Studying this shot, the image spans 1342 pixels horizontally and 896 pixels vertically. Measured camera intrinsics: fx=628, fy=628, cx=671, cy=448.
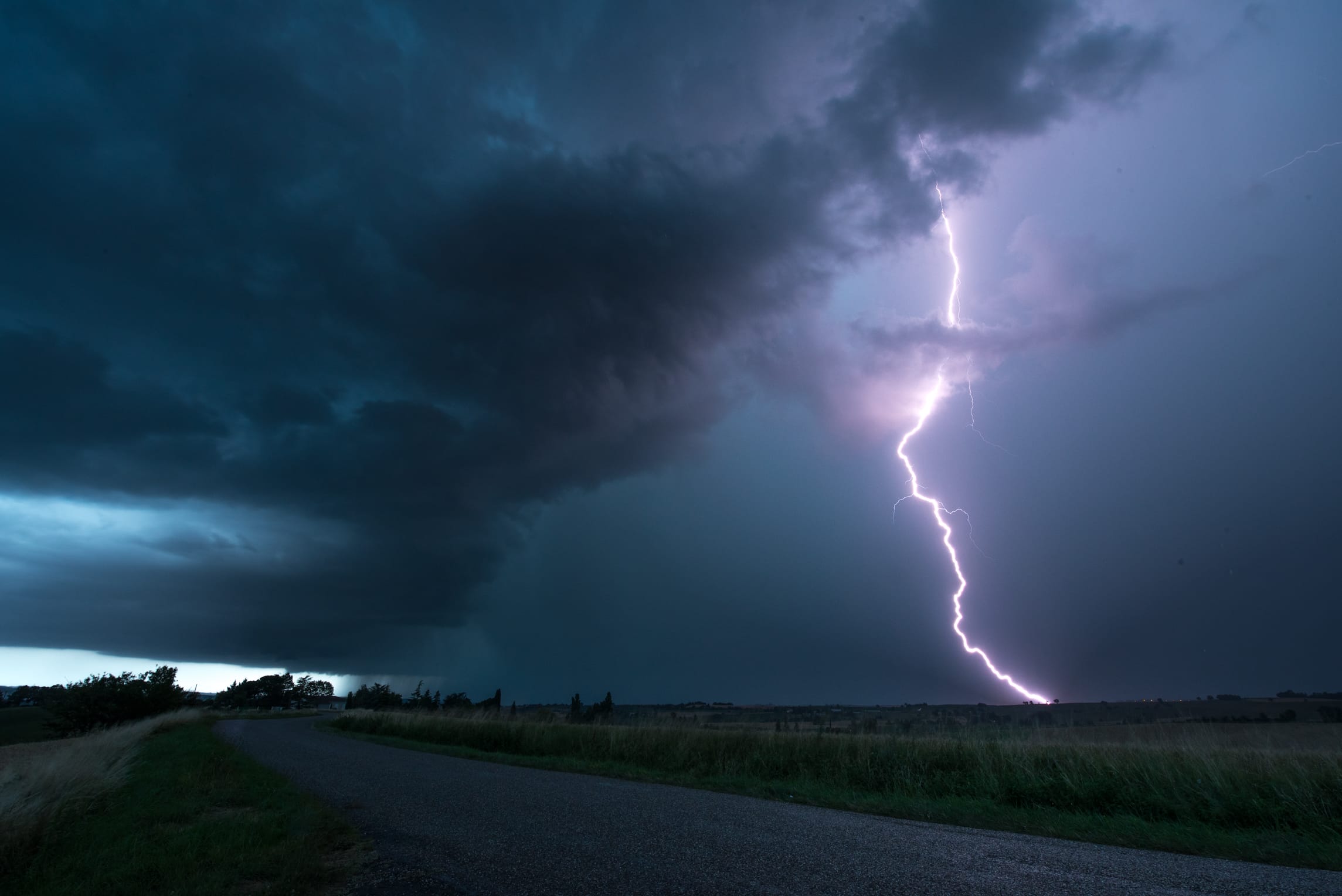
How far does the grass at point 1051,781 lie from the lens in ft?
32.6

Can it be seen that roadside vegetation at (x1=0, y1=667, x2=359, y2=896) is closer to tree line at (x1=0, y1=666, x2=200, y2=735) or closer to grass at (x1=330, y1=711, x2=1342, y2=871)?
grass at (x1=330, y1=711, x2=1342, y2=871)

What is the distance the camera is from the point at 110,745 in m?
22.8

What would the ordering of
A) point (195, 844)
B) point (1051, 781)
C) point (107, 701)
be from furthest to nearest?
point (107, 701) → point (1051, 781) → point (195, 844)

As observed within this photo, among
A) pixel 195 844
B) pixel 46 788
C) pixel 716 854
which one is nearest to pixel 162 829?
pixel 195 844

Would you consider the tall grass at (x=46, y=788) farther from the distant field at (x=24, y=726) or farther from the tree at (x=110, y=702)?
the tree at (x=110, y=702)

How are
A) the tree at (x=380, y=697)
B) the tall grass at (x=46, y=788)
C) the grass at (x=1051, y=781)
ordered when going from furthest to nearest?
the tree at (x=380, y=697)
the grass at (x=1051, y=781)
the tall grass at (x=46, y=788)

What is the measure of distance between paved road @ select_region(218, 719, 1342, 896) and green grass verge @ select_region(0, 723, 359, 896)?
70 centimetres

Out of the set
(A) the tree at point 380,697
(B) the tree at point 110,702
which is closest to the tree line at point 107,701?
(B) the tree at point 110,702

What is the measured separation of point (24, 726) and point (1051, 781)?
10423 centimetres

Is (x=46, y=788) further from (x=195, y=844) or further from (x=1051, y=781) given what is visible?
(x=1051, y=781)

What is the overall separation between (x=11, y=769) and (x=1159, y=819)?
23.1 meters

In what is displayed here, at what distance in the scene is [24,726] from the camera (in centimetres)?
7212

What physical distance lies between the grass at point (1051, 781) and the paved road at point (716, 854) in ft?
5.49

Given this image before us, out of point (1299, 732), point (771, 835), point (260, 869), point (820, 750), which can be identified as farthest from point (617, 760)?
point (1299, 732)
